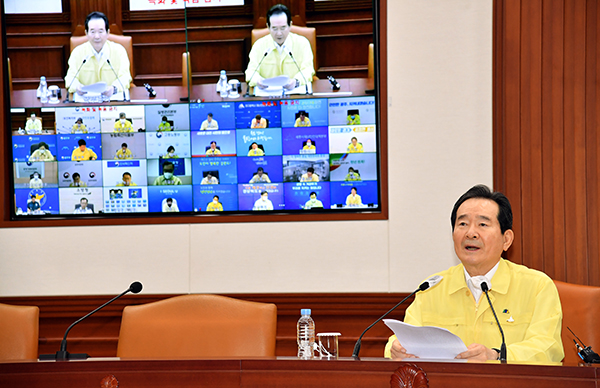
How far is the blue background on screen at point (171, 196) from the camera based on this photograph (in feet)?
10.7

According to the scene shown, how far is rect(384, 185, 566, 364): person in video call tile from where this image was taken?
6.79 feet

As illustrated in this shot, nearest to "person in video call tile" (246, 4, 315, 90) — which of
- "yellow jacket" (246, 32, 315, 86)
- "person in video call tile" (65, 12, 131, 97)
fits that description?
"yellow jacket" (246, 32, 315, 86)

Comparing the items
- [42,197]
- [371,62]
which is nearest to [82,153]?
[42,197]

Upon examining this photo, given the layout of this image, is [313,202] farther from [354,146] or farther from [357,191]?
[354,146]

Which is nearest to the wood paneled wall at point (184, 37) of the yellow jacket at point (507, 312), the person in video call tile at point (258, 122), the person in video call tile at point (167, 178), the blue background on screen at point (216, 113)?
the blue background on screen at point (216, 113)

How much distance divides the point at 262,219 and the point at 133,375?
5.52ft

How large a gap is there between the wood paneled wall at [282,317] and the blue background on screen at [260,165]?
68 cm

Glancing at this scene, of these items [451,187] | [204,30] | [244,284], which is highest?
[204,30]

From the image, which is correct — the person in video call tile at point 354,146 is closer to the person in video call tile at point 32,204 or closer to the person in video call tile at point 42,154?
the person in video call tile at point 42,154

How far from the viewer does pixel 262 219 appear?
10.5 ft

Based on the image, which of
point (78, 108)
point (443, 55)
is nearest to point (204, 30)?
point (78, 108)

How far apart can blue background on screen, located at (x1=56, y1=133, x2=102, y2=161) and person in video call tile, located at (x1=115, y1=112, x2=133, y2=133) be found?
12 centimetres

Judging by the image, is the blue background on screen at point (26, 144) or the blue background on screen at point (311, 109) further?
the blue background on screen at point (26, 144)

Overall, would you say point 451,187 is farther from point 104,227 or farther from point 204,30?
point 104,227
